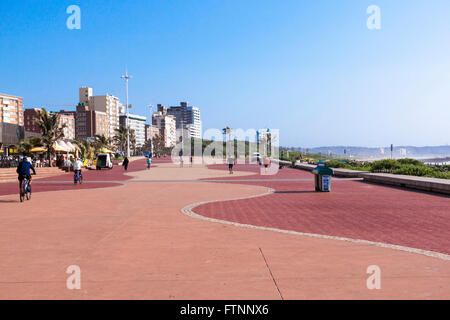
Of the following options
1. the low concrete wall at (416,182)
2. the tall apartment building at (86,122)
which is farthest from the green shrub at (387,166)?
the tall apartment building at (86,122)

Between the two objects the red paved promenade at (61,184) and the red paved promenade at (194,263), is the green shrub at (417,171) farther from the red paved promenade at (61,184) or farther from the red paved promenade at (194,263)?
the red paved promenade at (61,184)

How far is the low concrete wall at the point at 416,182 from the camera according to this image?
14023 millimetres

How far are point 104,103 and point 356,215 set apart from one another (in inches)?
7002

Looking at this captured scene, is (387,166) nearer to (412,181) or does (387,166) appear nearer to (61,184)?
(412,181)

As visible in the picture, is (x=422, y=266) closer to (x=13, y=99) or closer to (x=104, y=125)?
(x=13, y=99)

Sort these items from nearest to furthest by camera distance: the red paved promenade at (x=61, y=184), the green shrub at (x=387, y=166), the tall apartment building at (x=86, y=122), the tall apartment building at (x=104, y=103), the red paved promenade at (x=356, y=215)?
the red paved promenade at (x=356, y=215) → the red paved promenade at (x=61, y=184) → the green shrub at (x=387, y=166) → the tall apartment building at (x=86, y=122) → the tall apartment building at (x=104, y=103)

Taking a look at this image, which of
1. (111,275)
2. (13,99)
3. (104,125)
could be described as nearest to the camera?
(111,275)

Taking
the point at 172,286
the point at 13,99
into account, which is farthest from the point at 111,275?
the point at 13,99

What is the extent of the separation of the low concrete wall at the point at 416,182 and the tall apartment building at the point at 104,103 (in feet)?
543

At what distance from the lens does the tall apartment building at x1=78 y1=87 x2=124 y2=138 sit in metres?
174

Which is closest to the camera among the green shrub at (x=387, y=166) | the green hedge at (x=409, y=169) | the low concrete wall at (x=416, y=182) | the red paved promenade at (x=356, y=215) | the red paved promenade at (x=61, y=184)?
the red paved promenade at (x=356, y=215)

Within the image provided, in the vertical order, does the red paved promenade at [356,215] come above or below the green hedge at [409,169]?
below
